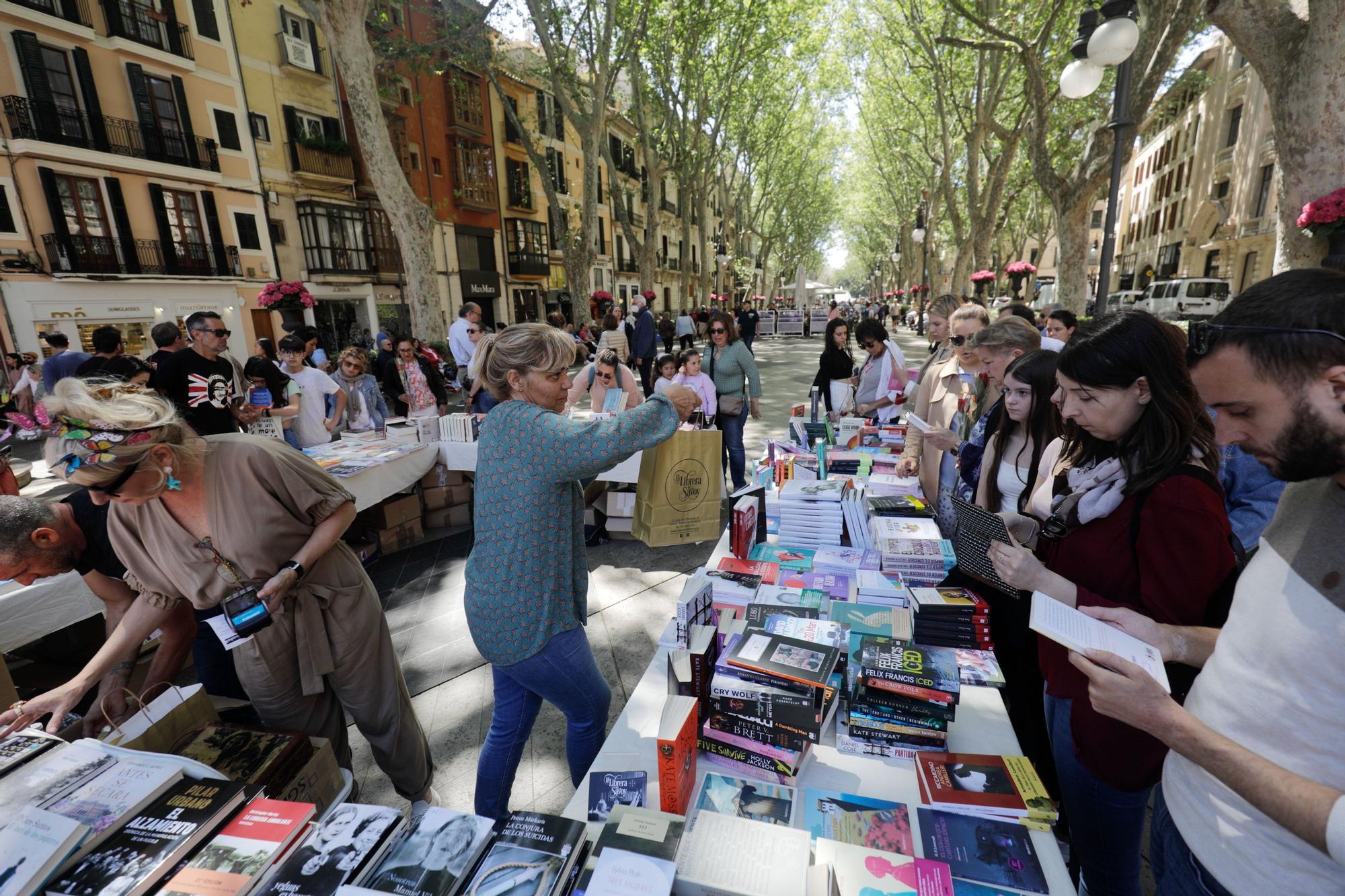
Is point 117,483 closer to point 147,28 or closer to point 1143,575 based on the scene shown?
point 1143,575

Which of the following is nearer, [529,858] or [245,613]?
[529,858]

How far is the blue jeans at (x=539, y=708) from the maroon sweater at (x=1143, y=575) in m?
1.47

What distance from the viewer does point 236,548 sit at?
2002 mm

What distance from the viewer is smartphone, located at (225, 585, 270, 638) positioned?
1902 millimetres

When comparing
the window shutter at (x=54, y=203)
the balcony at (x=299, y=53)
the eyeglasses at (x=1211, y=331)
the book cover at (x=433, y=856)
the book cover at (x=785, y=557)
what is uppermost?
the balcony at (x=299, y=53)

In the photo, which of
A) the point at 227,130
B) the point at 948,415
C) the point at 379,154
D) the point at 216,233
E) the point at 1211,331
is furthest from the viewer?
the point at 227,130

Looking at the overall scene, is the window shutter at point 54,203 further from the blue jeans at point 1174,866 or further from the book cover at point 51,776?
the blue jeans at point 1174,866

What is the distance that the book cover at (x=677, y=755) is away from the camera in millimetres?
1444

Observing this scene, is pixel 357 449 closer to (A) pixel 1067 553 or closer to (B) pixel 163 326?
(B) pixel 163 326

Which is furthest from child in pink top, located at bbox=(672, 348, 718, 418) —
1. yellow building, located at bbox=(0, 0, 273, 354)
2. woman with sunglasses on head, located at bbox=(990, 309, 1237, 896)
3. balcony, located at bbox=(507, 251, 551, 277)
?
balcony, located at bbox=(507, 251, 551, 277)

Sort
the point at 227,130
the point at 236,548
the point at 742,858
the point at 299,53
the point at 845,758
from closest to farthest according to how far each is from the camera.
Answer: the point at 742,858 → the point at 845,758 → the point at 236,548 → the point at 227,130 → the point at 299,53

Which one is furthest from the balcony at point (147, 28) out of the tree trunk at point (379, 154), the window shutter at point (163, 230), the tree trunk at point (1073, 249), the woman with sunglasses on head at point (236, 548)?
the tree trunk at point (1073, 249)

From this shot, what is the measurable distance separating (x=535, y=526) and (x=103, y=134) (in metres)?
20.4

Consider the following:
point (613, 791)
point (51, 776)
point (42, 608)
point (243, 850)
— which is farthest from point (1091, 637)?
point (42, 608)
